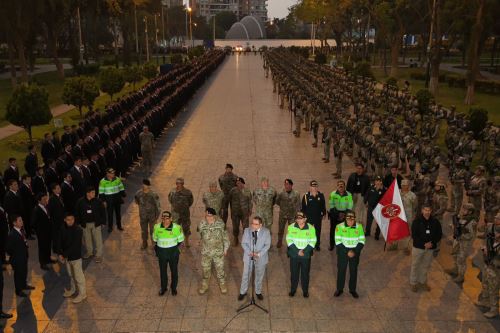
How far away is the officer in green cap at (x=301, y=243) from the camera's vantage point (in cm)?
823

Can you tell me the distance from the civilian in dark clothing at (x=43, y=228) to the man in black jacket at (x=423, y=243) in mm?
7273

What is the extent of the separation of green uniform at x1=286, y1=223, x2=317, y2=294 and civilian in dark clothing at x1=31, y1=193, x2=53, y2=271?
504cm

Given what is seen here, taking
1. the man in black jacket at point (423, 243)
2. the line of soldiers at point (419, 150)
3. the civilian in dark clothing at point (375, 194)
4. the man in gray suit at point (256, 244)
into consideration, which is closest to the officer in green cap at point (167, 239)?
the man in gray suit at point (256, 244)

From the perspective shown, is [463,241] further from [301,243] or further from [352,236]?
[301,243]

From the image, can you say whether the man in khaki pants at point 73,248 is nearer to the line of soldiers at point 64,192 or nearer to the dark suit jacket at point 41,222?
the line of soldiers at point 64,192

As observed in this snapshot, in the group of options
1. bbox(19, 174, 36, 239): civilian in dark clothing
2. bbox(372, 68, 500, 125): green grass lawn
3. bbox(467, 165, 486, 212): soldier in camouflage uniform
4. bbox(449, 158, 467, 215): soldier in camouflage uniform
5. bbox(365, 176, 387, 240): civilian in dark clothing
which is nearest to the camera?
bbox(365, 176, 387, 240): civilian in dark clothing

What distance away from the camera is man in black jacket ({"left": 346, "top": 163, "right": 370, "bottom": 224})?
11.4m

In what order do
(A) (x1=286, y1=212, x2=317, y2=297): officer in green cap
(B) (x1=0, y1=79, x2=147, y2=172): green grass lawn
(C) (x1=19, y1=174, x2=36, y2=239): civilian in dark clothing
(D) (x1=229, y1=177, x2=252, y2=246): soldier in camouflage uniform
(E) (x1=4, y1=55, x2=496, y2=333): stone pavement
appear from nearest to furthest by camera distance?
(E) (x1=4, y1=55, x2=496, y2=333): stone pavement → (A) (x1=286, y1=212, x2=317, y2=297): officer in green cap → (D) (x1=229, y1=177, x2=252, y2=246): soldier in camouflage uniform → (C) (x1=19, y1=174, x2=36, y2=239): civilian in dark clothing → (B) (x1=0, y1=79, x2=147, y2=172): green grass lawn

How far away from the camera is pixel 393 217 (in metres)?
9.74

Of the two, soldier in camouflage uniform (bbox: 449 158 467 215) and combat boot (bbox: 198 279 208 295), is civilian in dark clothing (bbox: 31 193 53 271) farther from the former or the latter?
soldier in camouflage uniform (bbox: 449 158 467 215)

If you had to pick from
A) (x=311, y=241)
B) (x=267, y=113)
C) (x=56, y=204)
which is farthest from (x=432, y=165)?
(x=267, y=113)

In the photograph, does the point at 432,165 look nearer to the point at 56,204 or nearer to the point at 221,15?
the point at 56,204

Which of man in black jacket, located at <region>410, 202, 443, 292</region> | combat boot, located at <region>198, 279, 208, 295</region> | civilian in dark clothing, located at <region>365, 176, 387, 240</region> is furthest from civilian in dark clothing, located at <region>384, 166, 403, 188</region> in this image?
combat boot, located at <region>198, 279, 208, 295</region>

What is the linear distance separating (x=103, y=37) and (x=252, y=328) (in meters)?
99.0
